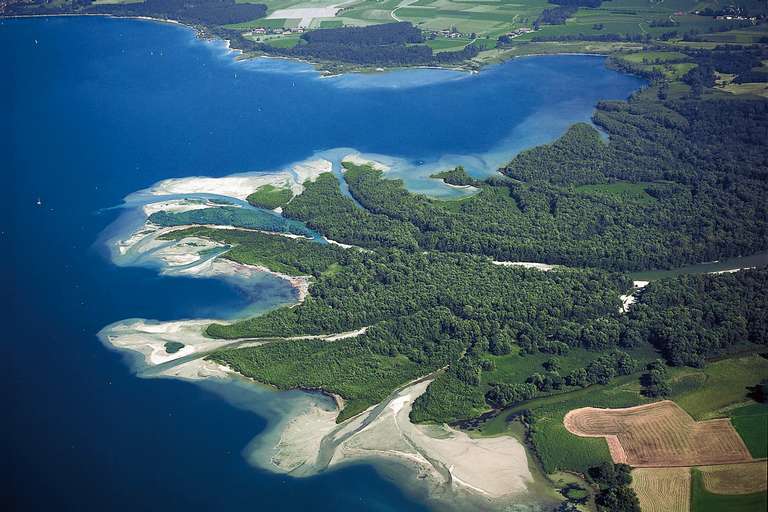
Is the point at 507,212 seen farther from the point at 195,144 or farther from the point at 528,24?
the point at 528,24

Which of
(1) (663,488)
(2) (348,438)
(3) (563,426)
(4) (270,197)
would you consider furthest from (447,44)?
(1) (663,488)

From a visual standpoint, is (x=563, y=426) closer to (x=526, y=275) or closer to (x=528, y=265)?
(x=526, y=275)

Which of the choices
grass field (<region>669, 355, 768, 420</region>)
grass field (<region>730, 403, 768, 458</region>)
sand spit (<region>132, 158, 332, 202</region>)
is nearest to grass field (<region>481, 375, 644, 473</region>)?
grass field (<region>669, 355, 768, 420</region>)

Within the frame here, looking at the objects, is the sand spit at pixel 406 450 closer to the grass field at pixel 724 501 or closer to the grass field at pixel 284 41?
the grass field at pixel 724 501

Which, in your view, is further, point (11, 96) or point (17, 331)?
point (11, 96)

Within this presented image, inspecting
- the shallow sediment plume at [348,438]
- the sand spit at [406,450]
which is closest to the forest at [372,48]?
the shallow sediment plume at [348,438]

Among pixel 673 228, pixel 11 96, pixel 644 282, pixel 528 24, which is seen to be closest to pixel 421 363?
pixel 644 282
